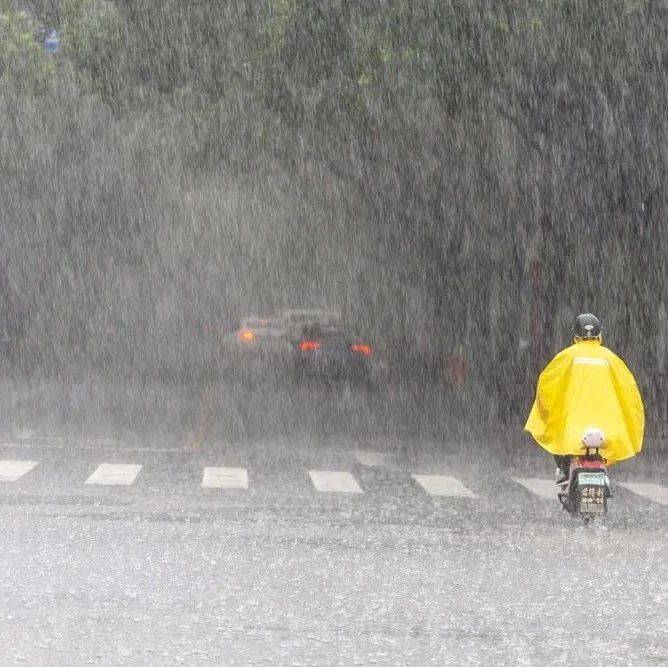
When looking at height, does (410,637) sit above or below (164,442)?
above

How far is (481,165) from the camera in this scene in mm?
29688

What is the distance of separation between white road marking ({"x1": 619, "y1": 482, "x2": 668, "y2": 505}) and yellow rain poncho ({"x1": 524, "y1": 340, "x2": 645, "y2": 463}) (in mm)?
2413

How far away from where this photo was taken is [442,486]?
15.6 meters

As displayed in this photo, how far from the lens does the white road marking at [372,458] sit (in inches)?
704

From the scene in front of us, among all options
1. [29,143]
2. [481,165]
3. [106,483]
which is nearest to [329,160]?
[481,165]

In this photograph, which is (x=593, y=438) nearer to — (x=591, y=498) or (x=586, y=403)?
(x=586, y=403)

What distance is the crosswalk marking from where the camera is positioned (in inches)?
589

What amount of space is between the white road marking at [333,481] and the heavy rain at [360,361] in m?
0.10

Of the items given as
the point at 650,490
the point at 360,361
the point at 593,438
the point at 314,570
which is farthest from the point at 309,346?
the point at 314,570

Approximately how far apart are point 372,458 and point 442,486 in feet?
9.86

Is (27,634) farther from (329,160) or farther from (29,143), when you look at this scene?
(29,143)

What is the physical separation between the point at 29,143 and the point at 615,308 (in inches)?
675

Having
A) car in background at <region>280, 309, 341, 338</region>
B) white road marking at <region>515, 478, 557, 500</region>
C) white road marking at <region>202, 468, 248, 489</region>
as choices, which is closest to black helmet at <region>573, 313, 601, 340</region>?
white road marking at <region>515, 478, 557, 500</region>

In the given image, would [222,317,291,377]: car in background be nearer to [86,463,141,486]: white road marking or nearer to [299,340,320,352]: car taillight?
[299,340,320,352]: car taillight
